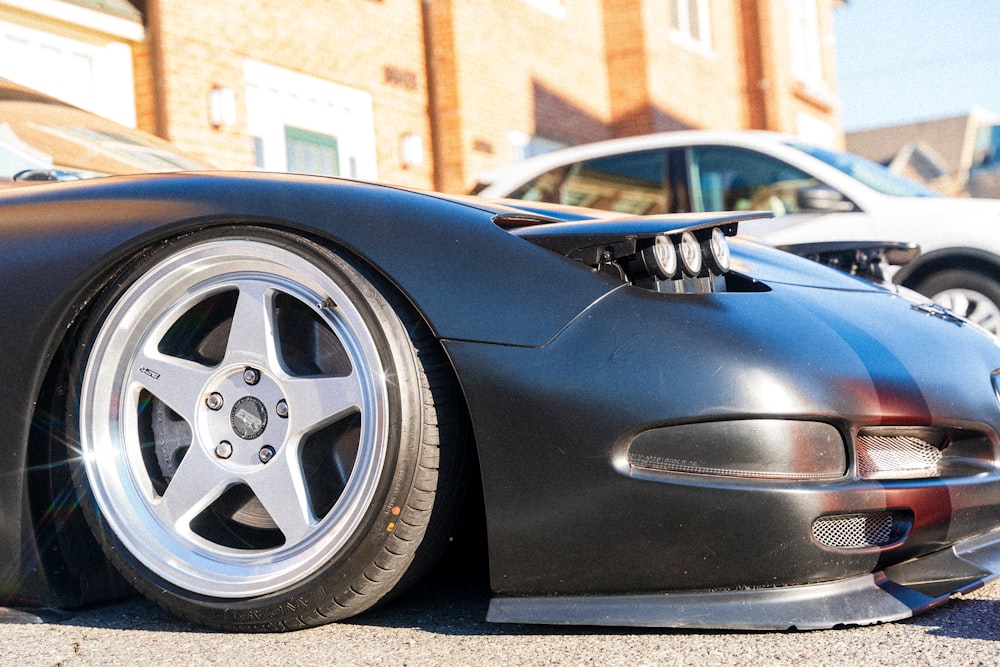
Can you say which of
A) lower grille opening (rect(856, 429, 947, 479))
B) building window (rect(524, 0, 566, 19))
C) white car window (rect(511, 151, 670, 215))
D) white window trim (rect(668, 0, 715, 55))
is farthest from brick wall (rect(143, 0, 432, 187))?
lower grille opening (rect(856, 429, 947, 479))

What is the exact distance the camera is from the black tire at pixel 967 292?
582cm

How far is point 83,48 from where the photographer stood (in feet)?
26.6

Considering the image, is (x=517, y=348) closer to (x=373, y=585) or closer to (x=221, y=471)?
(x=373, y=585)

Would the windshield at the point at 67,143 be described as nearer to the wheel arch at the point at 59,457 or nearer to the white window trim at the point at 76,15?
the wheel arch at the point at 59,457

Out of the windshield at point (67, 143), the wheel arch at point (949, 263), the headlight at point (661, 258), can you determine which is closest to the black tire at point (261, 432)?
the headlight at point (661, 258)

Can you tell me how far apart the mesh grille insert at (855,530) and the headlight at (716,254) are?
1.67 ft

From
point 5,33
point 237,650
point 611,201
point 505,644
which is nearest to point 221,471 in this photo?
point 237,650

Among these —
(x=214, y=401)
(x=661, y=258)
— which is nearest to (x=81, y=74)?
(x=214, y=401)

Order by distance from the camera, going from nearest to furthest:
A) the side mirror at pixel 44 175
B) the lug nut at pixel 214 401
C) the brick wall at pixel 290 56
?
the lug nut at pixel 214 401
the side mirror at pixel 44 175
the brick wall at pixel 290 56

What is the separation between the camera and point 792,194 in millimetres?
6520

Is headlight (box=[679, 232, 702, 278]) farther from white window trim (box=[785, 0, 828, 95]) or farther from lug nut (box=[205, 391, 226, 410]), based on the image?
white window trim (box=[785, 0, 828, 95])

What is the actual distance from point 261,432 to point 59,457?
451mm

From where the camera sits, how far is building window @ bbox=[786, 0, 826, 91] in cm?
2033

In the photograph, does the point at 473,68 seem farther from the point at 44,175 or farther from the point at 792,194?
the point at 44,175
